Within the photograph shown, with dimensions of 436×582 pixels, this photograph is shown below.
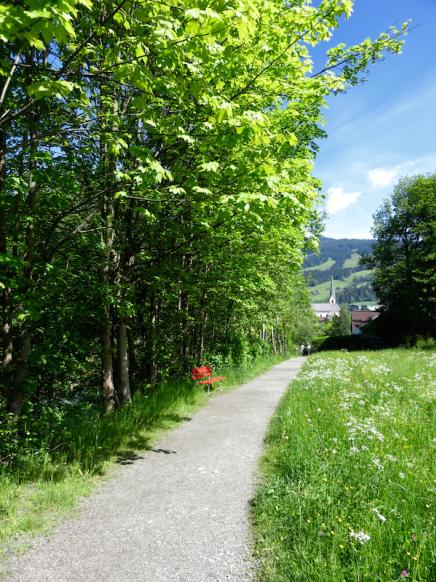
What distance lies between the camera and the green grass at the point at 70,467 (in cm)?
418

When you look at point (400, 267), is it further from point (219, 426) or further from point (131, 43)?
point (131, 43)

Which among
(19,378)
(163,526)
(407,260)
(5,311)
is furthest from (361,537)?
(407,260)

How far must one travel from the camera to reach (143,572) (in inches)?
135

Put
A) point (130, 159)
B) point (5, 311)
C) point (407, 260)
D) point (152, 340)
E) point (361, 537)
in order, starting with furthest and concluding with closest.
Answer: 1. point (407, 260)
2. point (152, 340)
3. point (130, 159)
4. point (5, 311)
5. point (361, 537)

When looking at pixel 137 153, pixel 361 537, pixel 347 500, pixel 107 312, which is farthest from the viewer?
pixel 107 312

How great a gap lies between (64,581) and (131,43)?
551 cm

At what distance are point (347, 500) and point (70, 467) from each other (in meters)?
4.12

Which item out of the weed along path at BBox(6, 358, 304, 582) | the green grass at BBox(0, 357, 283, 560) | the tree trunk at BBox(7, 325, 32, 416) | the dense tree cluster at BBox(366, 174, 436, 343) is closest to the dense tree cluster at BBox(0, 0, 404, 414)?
the tree trunk at BBox(7, 325, 32, 416)

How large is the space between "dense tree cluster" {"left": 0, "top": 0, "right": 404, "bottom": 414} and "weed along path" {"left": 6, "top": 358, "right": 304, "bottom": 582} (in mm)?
2836

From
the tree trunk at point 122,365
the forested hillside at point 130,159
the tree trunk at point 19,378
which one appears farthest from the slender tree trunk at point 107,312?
the tree trunk at point 19,378

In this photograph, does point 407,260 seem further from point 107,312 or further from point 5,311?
point 5,311

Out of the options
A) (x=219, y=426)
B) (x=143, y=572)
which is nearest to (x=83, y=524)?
(x=143, y=572)

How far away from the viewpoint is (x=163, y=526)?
165 inches

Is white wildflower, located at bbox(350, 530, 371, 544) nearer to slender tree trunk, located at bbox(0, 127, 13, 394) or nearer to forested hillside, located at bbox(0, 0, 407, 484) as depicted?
forested hillside, located at bbox(0, 0, 407, 484)
